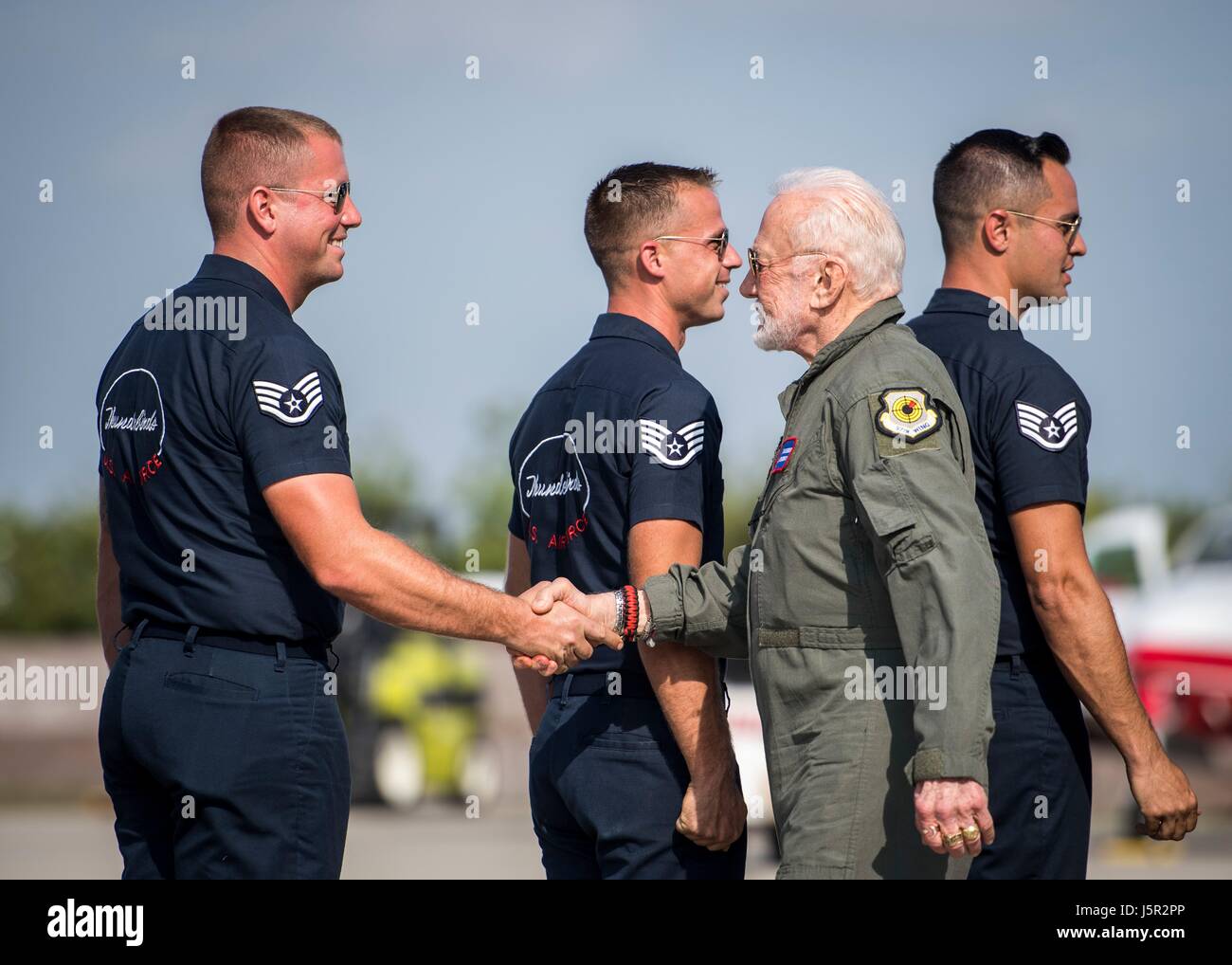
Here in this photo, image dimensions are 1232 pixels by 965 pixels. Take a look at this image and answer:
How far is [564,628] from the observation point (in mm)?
3871

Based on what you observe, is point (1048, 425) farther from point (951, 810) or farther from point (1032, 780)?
point (951, 810)

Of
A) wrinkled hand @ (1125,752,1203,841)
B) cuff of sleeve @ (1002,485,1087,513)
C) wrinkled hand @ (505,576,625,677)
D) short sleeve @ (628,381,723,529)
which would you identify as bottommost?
wrinkled hand @ (1125,752,1203,841)

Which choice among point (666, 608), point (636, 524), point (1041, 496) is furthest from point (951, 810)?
point (636, 524)

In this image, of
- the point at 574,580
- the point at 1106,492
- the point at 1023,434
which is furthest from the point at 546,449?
the point at 1106,492

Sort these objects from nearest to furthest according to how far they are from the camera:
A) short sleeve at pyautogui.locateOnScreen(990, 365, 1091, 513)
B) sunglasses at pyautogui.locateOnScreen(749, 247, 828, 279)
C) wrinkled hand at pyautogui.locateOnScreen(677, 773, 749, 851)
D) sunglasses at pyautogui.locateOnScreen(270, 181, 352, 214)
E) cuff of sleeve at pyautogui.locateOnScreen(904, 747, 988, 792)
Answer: cuff of sleeve at pyautogui.locateOnScreen(904, 747, 988, 792), sunglasses at pyautogui.locateOnScreen(749, 247, 828, 279), wrinkled hand at pyautogui.locateOnScreen(677, 773, 749, 851), short sleeve at pyautogui.locateOnScreen(990, 365, 1091, 513), sunglasses at pyautogui.locateOnScreen(270, 181, 352, 214)

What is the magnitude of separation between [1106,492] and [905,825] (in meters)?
43.6

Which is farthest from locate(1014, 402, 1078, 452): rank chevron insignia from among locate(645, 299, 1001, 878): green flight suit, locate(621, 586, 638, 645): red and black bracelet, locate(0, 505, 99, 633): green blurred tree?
locate(0, 505, 99, 633): green blurred tree

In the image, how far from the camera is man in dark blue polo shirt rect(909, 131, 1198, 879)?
3.76 m

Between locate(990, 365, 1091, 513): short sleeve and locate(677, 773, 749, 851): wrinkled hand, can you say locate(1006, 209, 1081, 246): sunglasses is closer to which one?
locate(990, 365, 1091, 513): short sleeve

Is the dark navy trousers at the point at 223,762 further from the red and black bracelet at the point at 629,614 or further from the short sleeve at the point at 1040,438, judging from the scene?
the short sleeve at the point at 1040,438

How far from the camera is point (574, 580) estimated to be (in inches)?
160

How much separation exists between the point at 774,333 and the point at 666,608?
0.74 metres

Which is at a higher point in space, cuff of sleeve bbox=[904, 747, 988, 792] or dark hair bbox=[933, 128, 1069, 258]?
dark hair bbox=[933, 128, 1069, 258]
